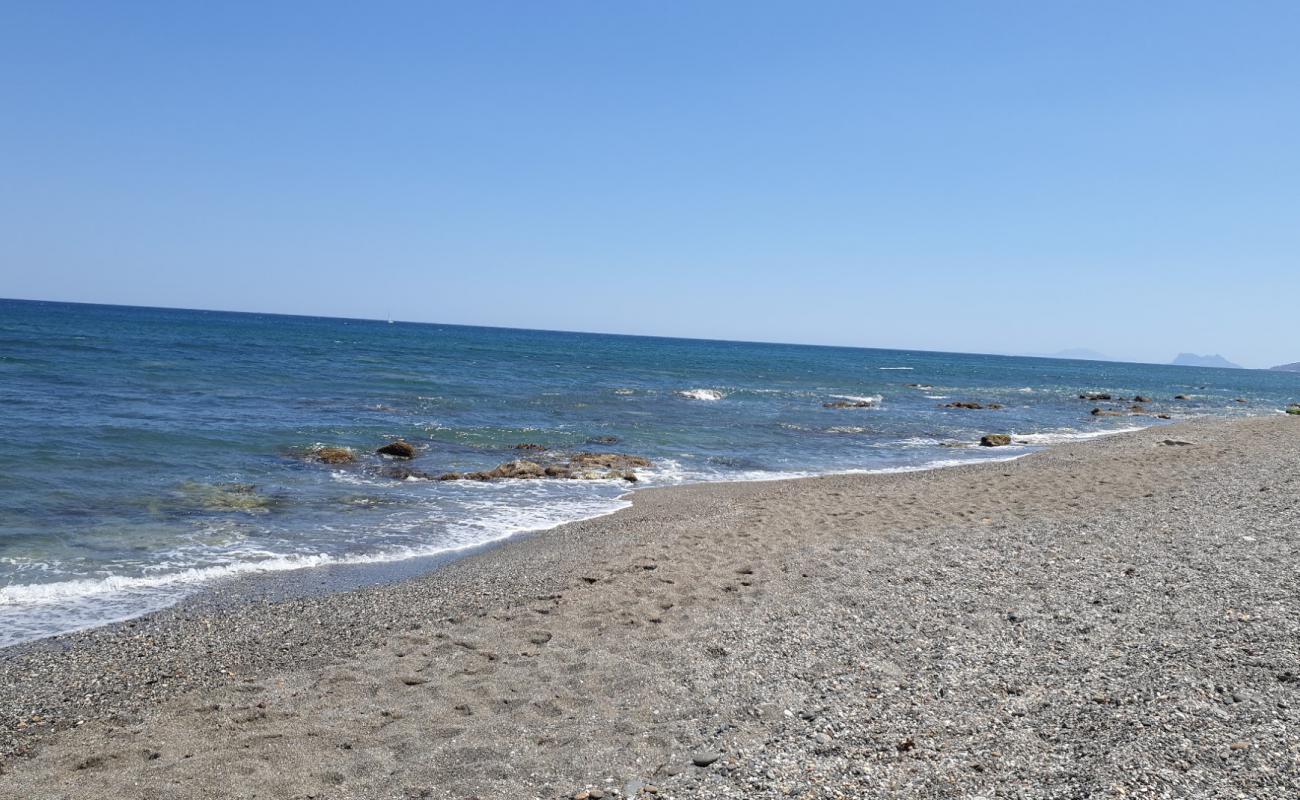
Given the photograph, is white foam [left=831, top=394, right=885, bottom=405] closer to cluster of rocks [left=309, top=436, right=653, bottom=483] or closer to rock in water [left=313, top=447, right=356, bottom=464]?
cluster of rocks [left=309, top=436, right=653, bottom=483]

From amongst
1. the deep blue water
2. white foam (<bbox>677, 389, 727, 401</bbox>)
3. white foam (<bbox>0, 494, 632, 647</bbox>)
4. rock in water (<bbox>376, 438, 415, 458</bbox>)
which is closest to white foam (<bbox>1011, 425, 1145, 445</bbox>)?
the deep blue water

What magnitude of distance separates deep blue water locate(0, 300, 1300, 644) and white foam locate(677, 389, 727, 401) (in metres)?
0.26

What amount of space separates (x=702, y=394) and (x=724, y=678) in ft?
118

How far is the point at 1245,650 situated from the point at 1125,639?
796mm

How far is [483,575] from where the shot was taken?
1002 centimetres

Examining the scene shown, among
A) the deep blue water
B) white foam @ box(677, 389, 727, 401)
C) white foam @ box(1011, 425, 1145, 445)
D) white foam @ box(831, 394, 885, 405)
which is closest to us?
the deep blue water

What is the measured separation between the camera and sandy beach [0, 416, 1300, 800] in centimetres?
483

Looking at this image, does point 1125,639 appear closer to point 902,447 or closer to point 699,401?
point 902,447

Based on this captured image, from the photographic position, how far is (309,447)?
19.9 metres

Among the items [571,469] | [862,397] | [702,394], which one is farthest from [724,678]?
[862,397]

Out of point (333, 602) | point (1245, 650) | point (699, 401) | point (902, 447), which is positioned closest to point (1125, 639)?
point (1245, 650)

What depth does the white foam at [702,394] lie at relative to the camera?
4066 cm

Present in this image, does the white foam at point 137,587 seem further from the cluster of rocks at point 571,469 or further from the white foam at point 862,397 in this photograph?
the white foam at point 862,397

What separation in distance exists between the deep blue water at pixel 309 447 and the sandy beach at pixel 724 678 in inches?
86.9
